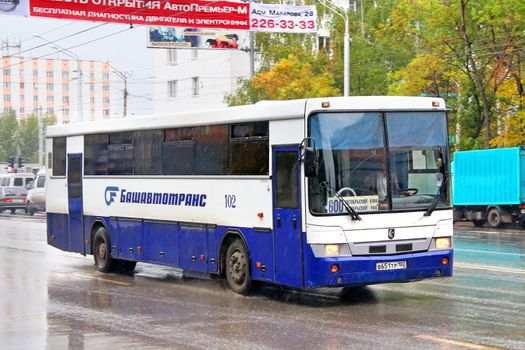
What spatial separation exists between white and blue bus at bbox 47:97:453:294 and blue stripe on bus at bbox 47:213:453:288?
0.06 ft

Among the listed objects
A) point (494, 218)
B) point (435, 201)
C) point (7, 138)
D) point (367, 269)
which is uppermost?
point (7, 138)

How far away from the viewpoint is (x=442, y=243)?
13.3 m

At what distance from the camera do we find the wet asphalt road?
33.5 feet

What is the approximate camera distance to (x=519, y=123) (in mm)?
38688

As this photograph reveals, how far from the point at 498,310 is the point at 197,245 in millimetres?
5224

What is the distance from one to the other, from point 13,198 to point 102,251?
40801mm

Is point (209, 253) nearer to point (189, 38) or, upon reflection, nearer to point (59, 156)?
point (59, 156)

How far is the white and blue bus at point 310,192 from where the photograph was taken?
1275 cm

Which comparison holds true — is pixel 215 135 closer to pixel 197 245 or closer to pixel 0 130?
pixel 197 245

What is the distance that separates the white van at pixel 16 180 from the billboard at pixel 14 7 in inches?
1485

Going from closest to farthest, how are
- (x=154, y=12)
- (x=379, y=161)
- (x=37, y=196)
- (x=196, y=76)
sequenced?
(x=379, y=161)
(x=154, y=12)
(x=37, y=196)
(x=196, y=76)

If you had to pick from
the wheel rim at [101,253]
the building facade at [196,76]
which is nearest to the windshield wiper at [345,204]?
the wheel rim at [101,253]

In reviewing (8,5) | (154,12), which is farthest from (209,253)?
(154,12)

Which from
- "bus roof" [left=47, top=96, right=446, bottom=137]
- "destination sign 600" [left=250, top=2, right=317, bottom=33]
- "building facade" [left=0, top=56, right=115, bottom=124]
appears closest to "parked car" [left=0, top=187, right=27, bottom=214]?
"destination sign 600" [left=250, top=2, right=317, bottom=33]
